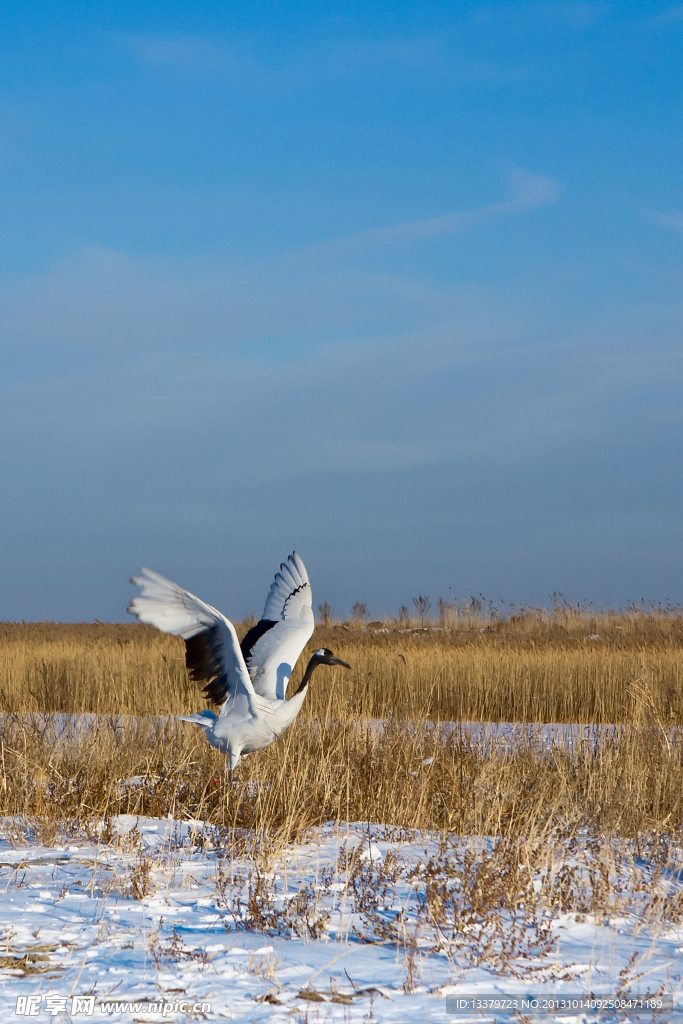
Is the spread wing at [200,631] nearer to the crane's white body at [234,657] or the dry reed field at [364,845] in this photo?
the crane's white body at [234,657]

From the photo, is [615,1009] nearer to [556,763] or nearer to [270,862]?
[270,862]

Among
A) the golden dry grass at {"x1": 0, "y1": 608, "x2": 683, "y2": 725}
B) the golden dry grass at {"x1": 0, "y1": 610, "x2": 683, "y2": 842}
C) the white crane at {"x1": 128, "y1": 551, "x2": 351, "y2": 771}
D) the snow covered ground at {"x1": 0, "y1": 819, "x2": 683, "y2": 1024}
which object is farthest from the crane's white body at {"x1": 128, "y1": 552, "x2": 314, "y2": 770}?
the golden dry grass at {"x1": 0, "y1": 608, "x2": 683, "y2": 725}

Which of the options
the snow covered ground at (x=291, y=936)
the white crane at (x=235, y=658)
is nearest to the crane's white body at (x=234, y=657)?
the white crane at (x=235, y=658)

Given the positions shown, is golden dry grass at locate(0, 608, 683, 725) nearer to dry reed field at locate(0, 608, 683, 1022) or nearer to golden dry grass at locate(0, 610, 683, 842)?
golden dry grass at locate(0, 610, 683, 842)

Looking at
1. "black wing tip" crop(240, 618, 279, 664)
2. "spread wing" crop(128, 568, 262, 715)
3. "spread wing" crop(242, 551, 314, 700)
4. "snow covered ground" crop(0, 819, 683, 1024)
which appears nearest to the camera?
"snow covered ground" crop(0, 819, 683, 1024)

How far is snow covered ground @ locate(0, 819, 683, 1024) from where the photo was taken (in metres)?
3.07

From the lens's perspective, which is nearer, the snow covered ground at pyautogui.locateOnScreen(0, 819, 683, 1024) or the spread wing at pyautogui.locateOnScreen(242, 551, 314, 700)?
the snow covered ground at pyautogui.locateOnScreen(0, 819, 683, 1024)

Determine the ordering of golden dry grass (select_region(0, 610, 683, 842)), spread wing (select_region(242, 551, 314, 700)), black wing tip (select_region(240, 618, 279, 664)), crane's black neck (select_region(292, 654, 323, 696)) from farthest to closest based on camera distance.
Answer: black wing tip (select_region(240, 618, 279, 664))
spread wing (select_region(242, 551, 314, 700))
crane's black neck (select_region(292, 654, 323, 696))
golden dry grass (select_region(0, 610, 683, 842))

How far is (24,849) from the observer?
4910 mm

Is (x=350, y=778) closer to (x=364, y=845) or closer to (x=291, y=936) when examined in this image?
(x=364, y=845)

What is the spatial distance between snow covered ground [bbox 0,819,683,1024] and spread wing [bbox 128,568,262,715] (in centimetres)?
108

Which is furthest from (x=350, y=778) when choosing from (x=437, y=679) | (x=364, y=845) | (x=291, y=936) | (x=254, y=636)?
(x=437, y=679)

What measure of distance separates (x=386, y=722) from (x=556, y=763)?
1.41 meters

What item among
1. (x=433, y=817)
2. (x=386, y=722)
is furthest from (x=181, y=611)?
(x=386, y=722)
